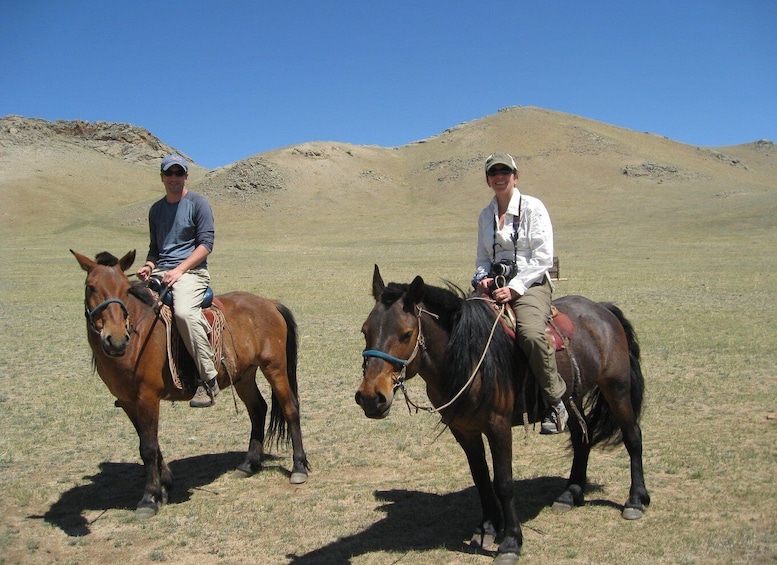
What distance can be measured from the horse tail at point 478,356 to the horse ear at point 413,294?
0.45 m

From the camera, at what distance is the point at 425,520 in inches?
219

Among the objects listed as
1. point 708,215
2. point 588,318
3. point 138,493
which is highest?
point 708,215

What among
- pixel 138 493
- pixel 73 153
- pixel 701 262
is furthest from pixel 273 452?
pixel 73 153

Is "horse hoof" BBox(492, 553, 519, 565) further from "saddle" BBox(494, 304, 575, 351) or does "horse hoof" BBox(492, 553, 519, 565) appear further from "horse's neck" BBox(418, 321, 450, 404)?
"saddle" BBox(494, 304, 575, 351)

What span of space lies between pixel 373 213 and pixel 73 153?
7749 cm

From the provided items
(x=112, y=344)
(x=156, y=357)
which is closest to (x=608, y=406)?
(x=156, y=357)

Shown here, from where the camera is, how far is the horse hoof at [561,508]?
563 centimetres

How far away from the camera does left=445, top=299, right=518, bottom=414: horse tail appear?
4.64 m

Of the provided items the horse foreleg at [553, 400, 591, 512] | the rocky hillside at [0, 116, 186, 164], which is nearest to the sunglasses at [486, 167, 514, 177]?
the horse foreleg at [553, 400, 591, 512]

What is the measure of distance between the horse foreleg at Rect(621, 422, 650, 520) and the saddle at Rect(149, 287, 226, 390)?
3.87 meters

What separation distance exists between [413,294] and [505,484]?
5.26ft

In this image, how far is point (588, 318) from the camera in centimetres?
580

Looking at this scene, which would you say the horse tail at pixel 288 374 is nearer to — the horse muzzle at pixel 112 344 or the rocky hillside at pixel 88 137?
the horse muzzle at pixel 112 344

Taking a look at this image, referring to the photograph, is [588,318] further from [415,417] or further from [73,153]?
[73,153]
